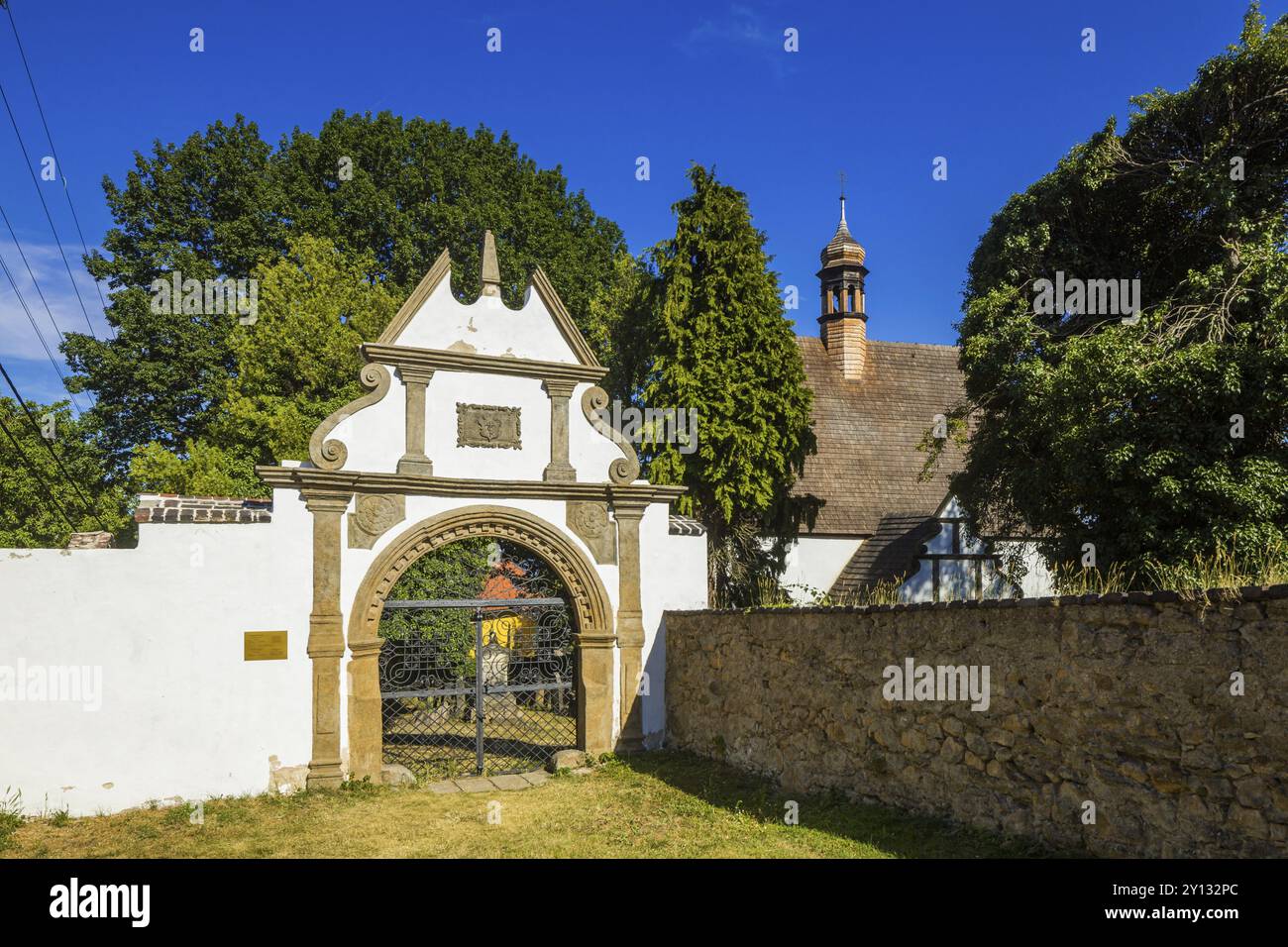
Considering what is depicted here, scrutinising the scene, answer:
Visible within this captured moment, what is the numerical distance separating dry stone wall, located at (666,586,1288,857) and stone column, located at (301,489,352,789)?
4768 millimetres

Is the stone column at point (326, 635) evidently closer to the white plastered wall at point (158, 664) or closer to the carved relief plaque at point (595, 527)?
the white plastered wall at point (158, 664)

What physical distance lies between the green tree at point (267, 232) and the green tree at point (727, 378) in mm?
7554

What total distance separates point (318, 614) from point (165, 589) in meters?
1.59

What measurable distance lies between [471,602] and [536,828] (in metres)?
3.38

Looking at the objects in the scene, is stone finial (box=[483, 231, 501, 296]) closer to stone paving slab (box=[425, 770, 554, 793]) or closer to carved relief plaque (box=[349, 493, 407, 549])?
carved relief plaque (box=[349, 493, 407, 549])

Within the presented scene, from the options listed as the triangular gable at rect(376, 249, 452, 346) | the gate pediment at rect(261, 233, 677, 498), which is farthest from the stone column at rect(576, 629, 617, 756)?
the triangular gable at rect(376, 249, 452, 346)

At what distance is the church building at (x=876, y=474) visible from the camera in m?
18.2

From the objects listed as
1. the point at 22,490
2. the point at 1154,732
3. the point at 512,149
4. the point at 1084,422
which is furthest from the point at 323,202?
the point at 1154,732

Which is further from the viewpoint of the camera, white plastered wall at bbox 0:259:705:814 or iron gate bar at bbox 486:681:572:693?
iron gate bar at bbox 486:681:572:693

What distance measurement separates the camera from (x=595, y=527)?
1205cm

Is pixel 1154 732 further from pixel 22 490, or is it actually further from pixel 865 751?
pixel 22 490

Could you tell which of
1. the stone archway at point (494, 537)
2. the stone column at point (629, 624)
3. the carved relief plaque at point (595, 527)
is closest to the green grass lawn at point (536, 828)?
the stone archway at point (494, 537)

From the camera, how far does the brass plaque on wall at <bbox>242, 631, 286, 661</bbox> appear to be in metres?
10.1
